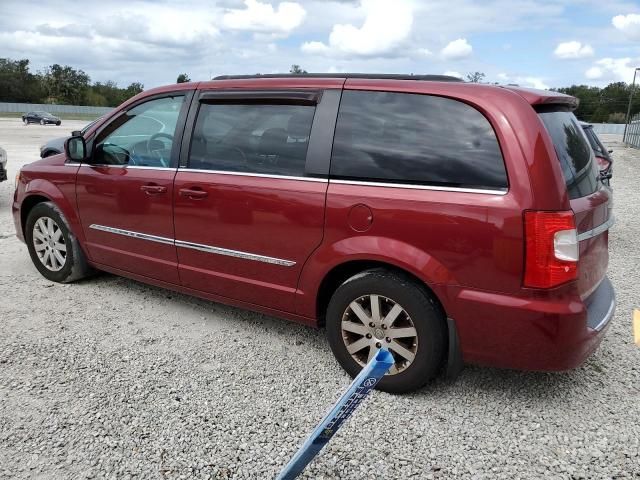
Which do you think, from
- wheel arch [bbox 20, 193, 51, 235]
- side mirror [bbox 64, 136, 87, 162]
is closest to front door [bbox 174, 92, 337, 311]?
side mirror [bbox 64, 136, 87, 162]

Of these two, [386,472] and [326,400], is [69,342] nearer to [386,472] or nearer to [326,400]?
[326,400]

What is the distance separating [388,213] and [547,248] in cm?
80

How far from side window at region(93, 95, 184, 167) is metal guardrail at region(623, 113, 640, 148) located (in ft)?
103

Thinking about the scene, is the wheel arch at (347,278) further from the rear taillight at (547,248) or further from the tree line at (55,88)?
the tree line at (55,88)

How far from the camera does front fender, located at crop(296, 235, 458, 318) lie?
277 cm

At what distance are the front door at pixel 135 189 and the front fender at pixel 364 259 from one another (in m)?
1.16

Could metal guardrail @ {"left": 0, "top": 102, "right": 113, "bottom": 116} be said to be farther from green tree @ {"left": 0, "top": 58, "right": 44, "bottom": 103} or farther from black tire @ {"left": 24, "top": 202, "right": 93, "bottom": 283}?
black tire @ {"left": 24, "top": 202, "right": 93, "bottom": 283}

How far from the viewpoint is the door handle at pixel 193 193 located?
11.8ft

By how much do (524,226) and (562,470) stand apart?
1125mm

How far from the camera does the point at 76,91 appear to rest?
286 feet

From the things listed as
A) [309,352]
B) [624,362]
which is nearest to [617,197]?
[624,362]

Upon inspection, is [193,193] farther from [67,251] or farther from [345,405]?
[345,405]

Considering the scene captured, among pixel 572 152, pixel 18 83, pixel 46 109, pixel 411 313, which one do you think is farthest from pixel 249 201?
pixel 18 83

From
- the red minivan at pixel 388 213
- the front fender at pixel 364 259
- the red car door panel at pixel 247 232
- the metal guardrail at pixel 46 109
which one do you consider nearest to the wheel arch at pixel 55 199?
the red minivan at pixel 388 213
